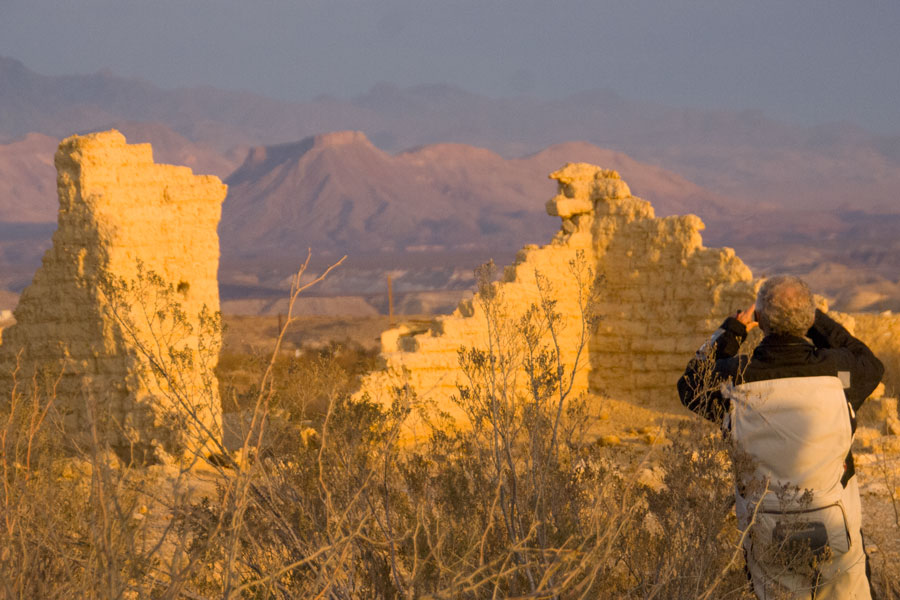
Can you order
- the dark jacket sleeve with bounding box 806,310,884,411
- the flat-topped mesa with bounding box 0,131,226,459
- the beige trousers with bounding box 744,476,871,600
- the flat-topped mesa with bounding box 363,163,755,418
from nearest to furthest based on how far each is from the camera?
the beige trousers with bounding box 744,476,871,600
the dark jacket sleeve with bounding box 806,310,884,411
the flat-topped mesa with bounding box 0,131,226,459
the flat-topped mesa with bounding box 363,163,755,418

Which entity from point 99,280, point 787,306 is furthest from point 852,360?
point 99,280

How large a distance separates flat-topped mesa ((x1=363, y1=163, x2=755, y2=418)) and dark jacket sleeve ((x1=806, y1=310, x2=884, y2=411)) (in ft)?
27.0

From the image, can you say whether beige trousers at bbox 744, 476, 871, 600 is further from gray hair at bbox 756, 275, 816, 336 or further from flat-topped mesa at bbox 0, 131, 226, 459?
flat-topped mesa at bbox 0, 131, 226, 459

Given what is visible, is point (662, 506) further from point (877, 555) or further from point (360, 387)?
point (360, 387)

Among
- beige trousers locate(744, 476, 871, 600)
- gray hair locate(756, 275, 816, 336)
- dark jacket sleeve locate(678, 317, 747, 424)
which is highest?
gray hair locate(756, 275, 816, 336)

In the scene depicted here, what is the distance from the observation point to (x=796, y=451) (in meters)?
3.37

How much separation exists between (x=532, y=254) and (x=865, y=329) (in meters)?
Result: 7.01

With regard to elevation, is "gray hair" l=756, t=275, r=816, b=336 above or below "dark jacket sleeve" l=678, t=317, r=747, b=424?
above

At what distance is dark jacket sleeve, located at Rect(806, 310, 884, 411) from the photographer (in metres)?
3.46

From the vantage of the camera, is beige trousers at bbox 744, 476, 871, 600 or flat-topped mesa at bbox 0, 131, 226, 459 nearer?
beige trousers at bbox 744, 476, 871, 600

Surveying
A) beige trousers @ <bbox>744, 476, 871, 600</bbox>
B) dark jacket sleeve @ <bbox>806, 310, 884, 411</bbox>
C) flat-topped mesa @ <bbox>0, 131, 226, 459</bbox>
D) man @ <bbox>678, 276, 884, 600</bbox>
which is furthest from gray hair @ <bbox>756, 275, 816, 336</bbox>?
flat-topped mesa @ <bbox>0, 131, 226, 459</bbox>

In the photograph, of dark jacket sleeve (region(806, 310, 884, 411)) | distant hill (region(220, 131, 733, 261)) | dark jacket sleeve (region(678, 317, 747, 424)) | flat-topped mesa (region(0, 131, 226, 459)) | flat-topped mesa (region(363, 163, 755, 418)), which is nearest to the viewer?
dark jacket sleeve (region(806, 310, 884, 411))

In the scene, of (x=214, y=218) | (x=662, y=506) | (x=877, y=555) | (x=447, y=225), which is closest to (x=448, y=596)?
(x=662, y=506)

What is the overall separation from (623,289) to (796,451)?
10.0 metres
